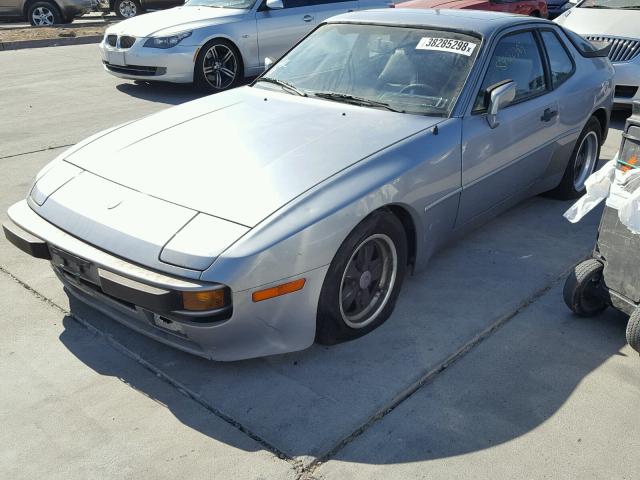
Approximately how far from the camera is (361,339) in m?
3.52

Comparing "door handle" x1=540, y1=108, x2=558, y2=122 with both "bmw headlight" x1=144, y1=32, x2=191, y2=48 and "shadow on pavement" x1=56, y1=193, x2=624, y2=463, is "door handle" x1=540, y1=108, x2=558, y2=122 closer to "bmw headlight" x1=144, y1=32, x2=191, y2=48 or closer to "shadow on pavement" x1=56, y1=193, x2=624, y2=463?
"shadow on pavement" x1=56, y1=193, x2=624, y2=463

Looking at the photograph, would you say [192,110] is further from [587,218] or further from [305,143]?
[587,218]

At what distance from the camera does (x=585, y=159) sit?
18.4 feet

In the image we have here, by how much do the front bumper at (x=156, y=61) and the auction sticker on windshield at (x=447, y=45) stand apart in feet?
16.2

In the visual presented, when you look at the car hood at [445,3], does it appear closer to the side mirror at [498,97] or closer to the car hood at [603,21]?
the car hood at [603,21]

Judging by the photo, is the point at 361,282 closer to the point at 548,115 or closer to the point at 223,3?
the point at 548,115

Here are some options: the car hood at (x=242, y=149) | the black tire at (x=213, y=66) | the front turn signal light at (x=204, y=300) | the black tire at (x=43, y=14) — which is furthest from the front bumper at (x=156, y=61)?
the black tire at (x=43, y=14)

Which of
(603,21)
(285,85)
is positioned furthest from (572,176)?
(603,21)

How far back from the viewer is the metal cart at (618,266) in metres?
3.35

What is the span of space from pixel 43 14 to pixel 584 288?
1570 cm

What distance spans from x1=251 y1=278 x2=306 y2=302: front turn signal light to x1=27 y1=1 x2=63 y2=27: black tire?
605 inches

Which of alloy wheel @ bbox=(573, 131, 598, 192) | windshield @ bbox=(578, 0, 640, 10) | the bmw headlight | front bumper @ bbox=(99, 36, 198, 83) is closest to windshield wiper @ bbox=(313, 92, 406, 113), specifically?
alloy wheel @ bbox=(573, 131, 598, 192)

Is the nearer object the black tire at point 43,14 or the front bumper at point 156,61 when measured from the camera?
the front bumper at point 156,61

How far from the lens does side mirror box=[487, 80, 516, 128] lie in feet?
13.1
